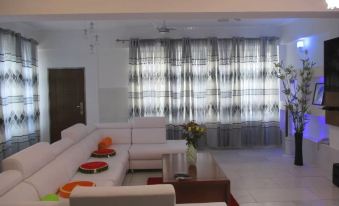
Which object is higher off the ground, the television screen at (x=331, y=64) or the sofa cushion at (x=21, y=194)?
the television screen at (x=331, y=64)

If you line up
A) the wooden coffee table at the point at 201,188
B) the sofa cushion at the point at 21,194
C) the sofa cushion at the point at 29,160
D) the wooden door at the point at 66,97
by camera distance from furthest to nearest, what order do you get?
the wooden door at the point at 66,97, the wooden coffee table at the point at 201,188, the sofa cushion at the point at 29,160, the sofa cushion at the point at 21,194

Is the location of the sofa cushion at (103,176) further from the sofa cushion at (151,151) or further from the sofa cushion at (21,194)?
the sofa cushion at (151,151)

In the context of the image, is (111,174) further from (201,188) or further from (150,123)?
(150,123)

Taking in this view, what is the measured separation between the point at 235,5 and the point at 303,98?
2.81 metres

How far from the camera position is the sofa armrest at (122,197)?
1964 mm

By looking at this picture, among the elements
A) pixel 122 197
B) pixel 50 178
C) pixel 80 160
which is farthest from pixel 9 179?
pixel 80 160

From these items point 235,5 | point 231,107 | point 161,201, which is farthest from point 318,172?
point 161,201

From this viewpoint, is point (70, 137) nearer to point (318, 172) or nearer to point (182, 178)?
point (182, 178)

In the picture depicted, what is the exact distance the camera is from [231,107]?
23.2 feet

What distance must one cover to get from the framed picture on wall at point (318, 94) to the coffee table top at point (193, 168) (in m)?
2.28

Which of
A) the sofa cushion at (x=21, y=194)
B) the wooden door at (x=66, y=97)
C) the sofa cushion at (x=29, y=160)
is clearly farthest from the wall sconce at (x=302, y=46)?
the sofa cushion at (x=21, y=194)

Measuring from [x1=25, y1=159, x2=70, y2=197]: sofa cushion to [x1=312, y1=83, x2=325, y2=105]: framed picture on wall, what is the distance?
169 inches

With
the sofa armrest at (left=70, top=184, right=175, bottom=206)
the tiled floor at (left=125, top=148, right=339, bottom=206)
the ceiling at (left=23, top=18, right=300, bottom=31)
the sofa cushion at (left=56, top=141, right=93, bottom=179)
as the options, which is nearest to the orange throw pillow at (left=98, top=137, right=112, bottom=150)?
the sofa cushion at (left=56, top=141, right=93, bottom=179)

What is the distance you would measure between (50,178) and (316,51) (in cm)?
490
